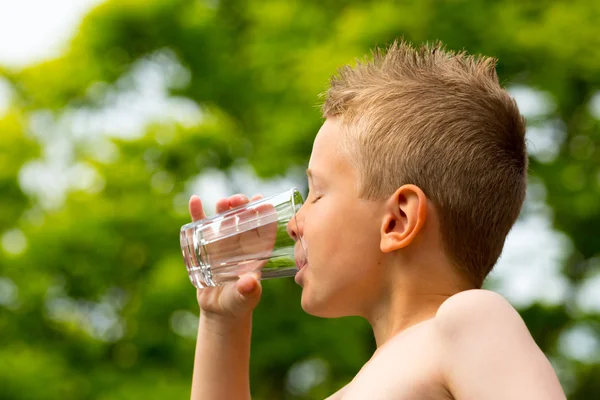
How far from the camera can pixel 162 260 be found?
1034 cm

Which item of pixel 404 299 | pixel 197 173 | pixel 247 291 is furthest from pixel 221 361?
pixel 197 173

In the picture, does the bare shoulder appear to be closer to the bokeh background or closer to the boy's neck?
the boy's neck

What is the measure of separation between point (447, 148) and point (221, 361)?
85cm

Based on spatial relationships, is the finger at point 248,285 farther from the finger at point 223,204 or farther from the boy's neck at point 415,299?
the boy's neck at point 415,299

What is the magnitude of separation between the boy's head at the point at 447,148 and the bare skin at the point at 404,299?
2 cm

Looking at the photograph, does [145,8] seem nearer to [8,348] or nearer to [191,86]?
[191,86]

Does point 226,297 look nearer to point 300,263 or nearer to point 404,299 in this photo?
point 300,263

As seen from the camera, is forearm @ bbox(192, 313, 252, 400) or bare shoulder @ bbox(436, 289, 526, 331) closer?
bare shoulder @ bbox(436, 289, 526, 331)

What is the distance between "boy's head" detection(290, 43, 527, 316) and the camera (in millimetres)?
1639

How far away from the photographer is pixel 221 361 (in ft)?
7.01

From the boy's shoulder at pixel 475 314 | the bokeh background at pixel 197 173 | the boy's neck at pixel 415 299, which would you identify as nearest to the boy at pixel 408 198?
the boy's neck at pixel 415 299

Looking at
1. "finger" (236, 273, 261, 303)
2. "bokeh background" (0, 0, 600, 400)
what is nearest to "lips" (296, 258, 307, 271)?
"finger" (236, 273, 261, 303)

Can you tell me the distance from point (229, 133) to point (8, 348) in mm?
3696

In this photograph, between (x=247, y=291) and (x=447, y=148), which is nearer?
(x=447, y=148)
